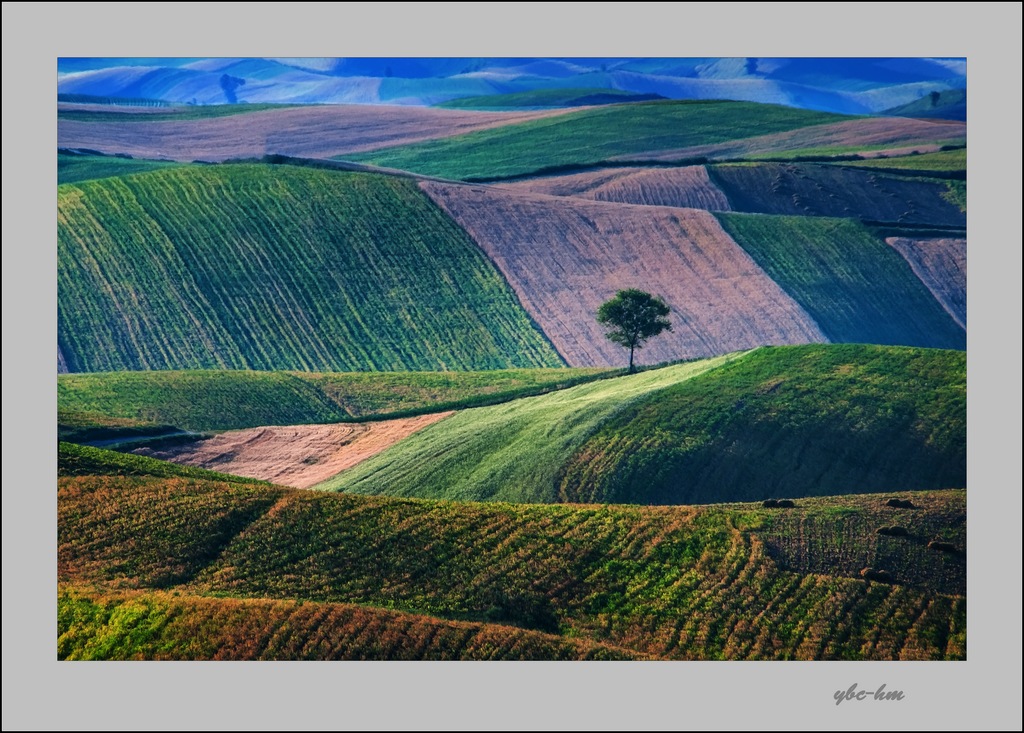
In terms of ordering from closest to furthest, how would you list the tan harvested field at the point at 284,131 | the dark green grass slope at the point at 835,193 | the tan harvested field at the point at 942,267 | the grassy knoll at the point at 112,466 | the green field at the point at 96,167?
the grassy knoll at the point at 112,466 → the tan harvested field at the point at 942,267 → the dark green grass slope at the point at 835,193 → the green field at the point at 96,167 → the tan harvested field at the point at 284,131

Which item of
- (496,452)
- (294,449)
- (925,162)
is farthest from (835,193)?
(294,449)

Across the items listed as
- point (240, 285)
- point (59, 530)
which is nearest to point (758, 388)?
point (59, 530)

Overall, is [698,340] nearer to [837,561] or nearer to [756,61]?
[837,561]

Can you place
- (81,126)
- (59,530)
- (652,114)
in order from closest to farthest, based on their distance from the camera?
1. (59,530)
2. (81,126)
3. (652,114)

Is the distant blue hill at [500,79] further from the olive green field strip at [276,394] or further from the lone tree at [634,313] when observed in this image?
the olive green field strip at [276,394]

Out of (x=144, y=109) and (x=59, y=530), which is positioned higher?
(x=144, y=109)

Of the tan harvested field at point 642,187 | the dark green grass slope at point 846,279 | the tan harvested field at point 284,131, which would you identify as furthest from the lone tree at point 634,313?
the tan harvested field at point 284,131

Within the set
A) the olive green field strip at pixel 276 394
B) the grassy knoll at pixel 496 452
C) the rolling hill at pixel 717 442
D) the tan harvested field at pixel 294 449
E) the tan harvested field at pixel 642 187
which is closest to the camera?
the rolling hill at pixel 717 442
